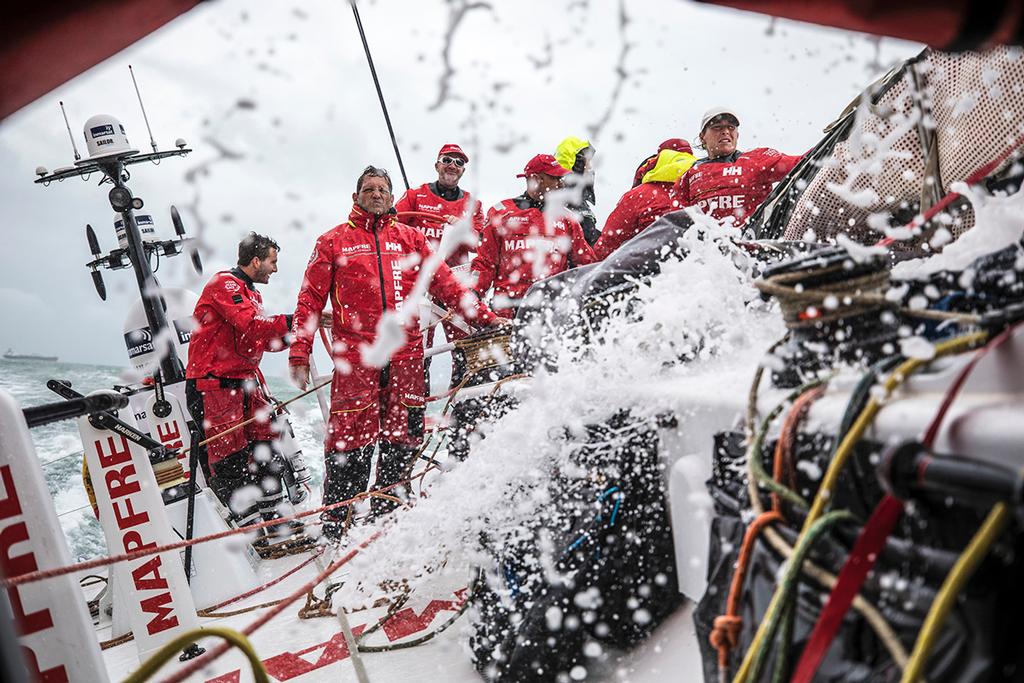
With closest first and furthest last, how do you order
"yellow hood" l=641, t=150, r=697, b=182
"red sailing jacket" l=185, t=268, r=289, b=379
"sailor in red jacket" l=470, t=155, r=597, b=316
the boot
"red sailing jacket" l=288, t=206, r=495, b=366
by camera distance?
the boot, "red sailing jacket" l=288, t=206, r=495, b=366, "yellow hood" l=641, t=150, r=697, b=182, "sailor in red jacket" l=470, t=155, r=597, b=316, "red sailing jacket" l=185, t=268, r=289, b=379

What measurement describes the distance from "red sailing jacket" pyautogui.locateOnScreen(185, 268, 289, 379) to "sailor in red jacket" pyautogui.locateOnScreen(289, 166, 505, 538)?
26.8 inches

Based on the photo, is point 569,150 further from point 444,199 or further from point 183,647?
point 183,647

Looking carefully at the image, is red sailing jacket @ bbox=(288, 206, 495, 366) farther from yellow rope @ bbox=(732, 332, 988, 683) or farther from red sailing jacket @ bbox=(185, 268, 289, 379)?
yellow rope @ bbox=(732, 332, 988, 683)

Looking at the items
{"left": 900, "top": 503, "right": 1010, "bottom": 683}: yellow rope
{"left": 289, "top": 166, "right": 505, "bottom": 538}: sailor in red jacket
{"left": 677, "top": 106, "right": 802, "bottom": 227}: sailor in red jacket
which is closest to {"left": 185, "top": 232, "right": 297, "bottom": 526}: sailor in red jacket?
{"left": 289, "top": 166, "right": 505, "bottom": 538}: sailor in red jacket

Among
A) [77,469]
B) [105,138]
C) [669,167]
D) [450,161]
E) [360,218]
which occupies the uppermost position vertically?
[105,138]

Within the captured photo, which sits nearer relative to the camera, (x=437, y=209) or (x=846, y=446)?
(x=846, y=446)

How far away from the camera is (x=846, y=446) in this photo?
41.2 inches

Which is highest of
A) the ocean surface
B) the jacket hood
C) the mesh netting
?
the jacket hood

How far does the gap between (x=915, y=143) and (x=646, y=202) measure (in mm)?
2098

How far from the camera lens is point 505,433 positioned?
2537 mm

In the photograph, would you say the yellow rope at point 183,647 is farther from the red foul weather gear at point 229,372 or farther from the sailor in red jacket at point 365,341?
the red foul weather gear at point 229,372

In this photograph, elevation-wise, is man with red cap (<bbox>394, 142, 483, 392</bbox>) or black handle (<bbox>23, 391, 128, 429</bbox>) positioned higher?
man with red cap (<bbox>394, 142, 483, 392</bbox>)

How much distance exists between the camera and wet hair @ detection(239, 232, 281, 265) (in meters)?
5.21

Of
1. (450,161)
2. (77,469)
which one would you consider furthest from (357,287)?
(77,469)
